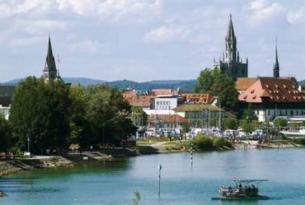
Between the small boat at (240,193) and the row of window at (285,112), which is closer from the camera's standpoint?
the small boat at (240,193)

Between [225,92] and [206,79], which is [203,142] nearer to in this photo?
[225,92]

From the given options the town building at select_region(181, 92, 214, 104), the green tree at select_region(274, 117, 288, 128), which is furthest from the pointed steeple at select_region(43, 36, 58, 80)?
the green tree at select_region(274, 117, 288, 128)

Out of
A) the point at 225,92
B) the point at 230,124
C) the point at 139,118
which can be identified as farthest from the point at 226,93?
the point at 139,118

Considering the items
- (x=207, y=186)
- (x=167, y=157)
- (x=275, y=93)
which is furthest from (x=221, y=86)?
(x=207, y=186)

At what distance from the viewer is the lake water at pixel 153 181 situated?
64.9 meters

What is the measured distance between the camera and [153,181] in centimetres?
7719

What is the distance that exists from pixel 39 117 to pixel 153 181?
19.8m

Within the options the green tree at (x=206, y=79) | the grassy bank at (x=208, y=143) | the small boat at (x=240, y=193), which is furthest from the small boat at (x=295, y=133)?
the small boat at (x=240, y=193)

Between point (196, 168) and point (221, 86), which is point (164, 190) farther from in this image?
point (221, 86)

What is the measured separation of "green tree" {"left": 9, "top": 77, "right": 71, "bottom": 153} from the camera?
306 ft

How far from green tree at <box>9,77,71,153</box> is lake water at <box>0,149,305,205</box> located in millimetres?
5211

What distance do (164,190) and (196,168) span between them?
2122cm

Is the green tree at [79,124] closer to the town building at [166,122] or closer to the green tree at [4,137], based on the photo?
the green tree at [4,137]

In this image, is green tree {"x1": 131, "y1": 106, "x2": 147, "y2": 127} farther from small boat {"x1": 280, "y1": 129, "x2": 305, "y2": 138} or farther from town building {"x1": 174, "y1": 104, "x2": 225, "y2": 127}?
small boat {"x1": 280, "y1": 129, "x2": 305, "y2": 138}
